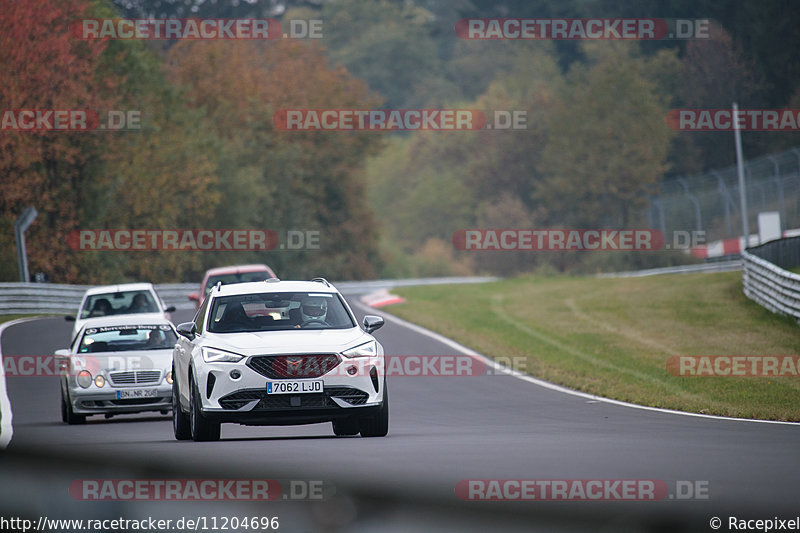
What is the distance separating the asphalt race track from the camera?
5.59 metres

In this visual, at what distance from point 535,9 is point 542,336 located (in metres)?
85.1

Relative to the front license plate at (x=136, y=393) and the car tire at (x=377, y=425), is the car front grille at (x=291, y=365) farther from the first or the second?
the front license plate at (x=136, y=393)

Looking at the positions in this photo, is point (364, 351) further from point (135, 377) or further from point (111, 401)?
point (111, 401)

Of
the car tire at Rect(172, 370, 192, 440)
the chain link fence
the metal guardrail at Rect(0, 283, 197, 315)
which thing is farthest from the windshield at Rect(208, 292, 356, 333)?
the chain link fence

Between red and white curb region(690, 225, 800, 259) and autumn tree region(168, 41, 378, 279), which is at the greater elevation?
autumn tree region(168, 41, 378, 279)

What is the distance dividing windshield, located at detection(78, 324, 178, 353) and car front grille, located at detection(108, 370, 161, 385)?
58cm

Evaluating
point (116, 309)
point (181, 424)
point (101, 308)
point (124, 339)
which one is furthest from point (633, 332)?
point (181, 424)

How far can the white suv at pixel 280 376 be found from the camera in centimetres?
1261

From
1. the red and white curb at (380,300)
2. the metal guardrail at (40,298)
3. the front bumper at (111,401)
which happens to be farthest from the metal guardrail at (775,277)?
the metal guardrail at (40,298)

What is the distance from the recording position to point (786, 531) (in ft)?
20.2

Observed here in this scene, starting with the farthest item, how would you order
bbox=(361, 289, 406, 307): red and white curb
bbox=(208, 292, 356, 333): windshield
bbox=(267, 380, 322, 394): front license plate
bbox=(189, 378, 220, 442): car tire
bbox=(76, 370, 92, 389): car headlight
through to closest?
bbox=(361, 289, 406, 307): red and white curb
bbox=(76, 370, 92, 389): car headlight
bbox=(208, 292, 356, 333): windshield
bbox=(189, 378, 220, 442): car tire
bbox=(267, 380, 322, 394): front license plate

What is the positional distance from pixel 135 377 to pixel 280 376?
6.22 meters

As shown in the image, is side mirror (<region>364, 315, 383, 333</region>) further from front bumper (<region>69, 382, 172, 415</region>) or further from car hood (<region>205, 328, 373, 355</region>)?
front bumper (<region>69, 382, 172, 415</region>)

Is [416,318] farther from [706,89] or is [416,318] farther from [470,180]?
[470,180]
